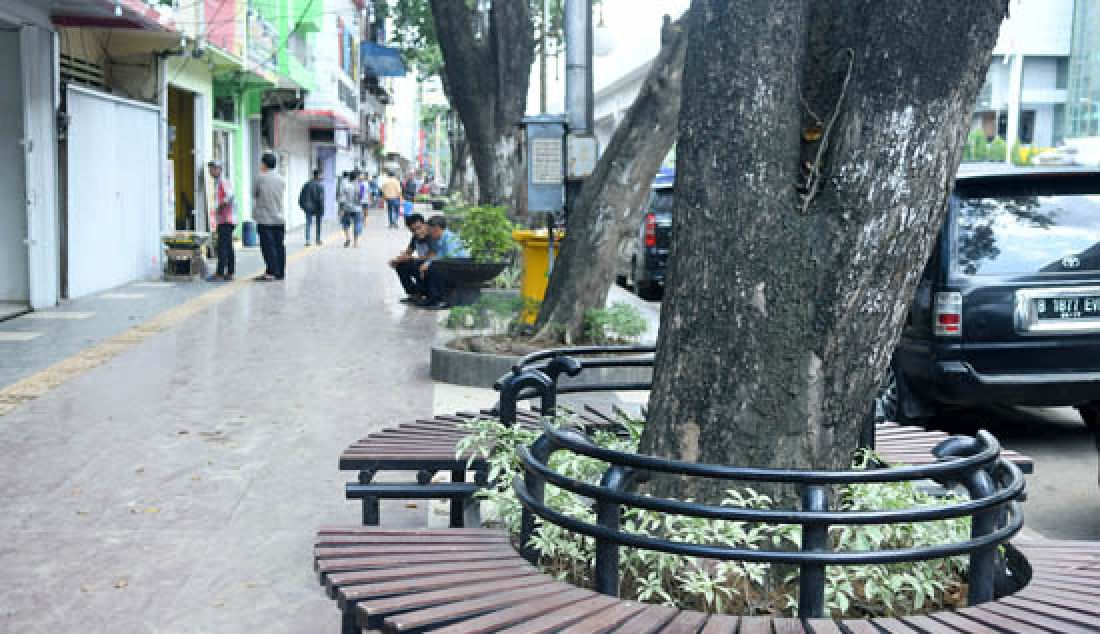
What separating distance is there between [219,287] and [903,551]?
15.7m

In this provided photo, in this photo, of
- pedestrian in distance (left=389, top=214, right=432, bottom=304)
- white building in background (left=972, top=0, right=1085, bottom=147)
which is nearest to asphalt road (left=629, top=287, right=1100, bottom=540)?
pedestrian in distance (left=389, top=214, right=432, bottom=304)

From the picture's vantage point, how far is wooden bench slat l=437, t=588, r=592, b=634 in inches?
107

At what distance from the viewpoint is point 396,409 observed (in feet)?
27.9

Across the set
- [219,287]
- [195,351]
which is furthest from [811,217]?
[219,287]

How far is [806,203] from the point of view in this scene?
3426mm

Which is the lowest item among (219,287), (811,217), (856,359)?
(219,287)

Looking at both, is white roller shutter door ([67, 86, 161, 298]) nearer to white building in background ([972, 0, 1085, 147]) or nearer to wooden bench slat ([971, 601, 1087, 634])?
wooden bench slat ([971, 601, 1087, 634])

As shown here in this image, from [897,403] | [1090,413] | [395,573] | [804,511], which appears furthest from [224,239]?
[804,511]

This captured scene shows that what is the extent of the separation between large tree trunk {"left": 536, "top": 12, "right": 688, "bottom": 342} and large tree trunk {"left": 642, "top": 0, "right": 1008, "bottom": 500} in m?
6.59

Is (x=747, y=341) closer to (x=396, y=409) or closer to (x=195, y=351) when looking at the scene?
(x=396, y=409)

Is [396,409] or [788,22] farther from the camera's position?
[396,409]

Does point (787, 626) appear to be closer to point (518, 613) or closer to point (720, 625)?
point (720, 625)

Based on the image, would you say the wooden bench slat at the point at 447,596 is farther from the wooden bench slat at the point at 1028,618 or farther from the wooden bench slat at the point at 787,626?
the wooden bench slat at the point at 1028,618

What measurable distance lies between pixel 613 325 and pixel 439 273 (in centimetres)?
514
